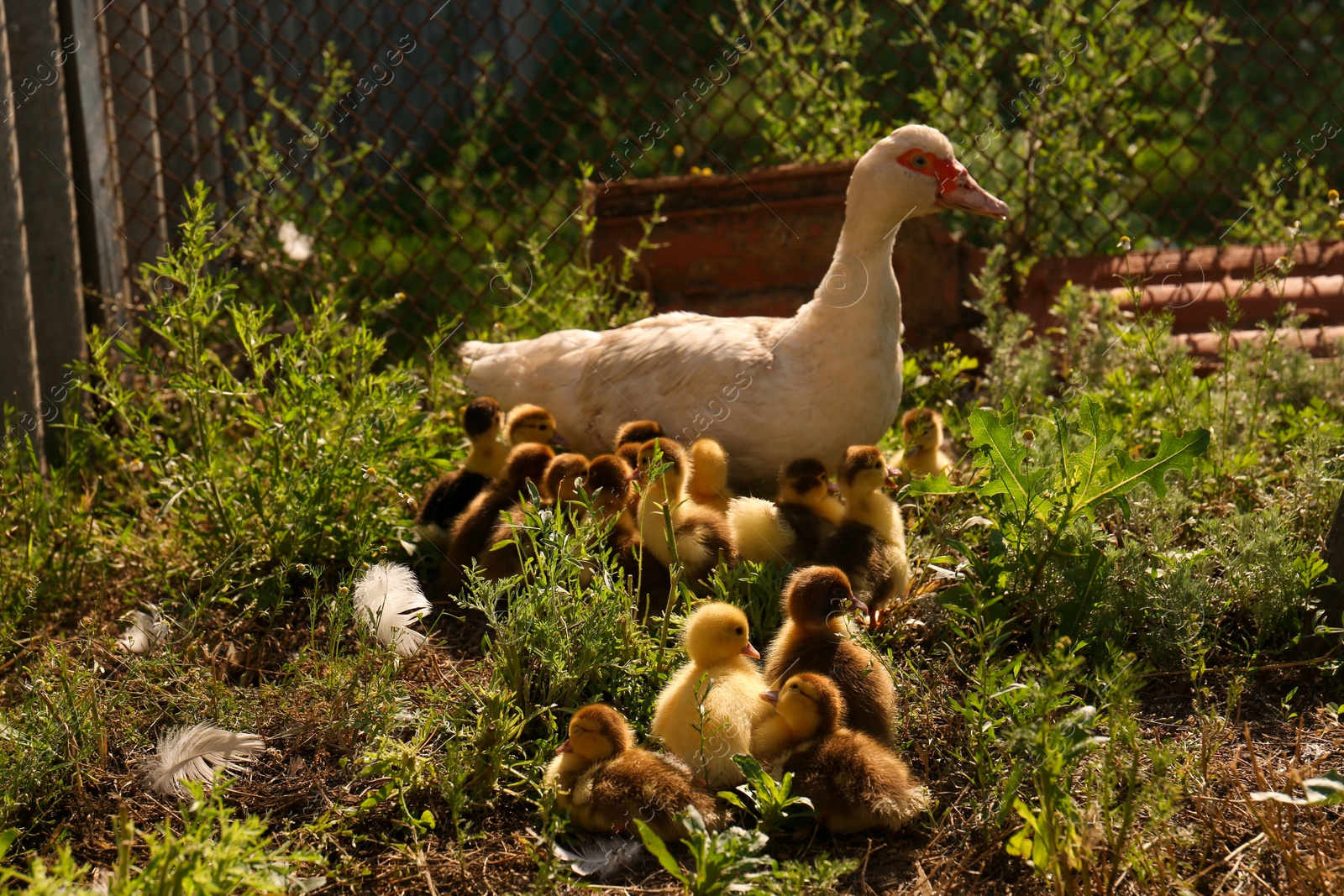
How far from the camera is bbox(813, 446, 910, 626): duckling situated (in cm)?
340

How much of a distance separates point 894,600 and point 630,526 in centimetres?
88

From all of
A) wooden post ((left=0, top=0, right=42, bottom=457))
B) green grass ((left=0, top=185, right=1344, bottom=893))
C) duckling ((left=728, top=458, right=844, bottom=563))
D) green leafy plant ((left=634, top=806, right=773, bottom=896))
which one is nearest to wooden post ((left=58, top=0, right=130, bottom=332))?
wooden post ((left=0, top=0, right=42, bottom=457))

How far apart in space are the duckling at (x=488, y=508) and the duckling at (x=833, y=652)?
1.22 metres

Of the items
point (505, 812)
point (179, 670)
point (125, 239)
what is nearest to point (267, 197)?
point (125, 239)

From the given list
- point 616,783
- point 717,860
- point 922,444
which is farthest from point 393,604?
point 922,444

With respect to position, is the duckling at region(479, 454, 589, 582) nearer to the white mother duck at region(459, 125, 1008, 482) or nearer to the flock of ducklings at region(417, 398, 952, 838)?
the flock of ducklings at region(417, 398, 952, 838)

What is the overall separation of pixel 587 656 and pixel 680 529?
656 mm

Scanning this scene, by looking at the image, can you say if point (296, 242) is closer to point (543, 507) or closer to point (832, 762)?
point (543, 507)

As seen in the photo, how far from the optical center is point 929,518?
12.5 ft

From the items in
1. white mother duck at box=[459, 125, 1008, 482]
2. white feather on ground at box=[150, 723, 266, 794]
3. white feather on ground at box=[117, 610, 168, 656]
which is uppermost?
white mother duck at box=[459, 125, 1008, 482]

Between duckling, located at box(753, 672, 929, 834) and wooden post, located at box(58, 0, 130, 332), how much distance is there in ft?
12.6

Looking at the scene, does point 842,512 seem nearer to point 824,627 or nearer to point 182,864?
point 824,627

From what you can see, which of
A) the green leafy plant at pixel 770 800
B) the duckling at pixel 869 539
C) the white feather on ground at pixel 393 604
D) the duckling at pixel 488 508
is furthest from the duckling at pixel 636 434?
the green leafy plant at pixel 770 800

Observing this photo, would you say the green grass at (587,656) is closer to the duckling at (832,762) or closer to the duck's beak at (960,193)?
the duckling at (832,762)
